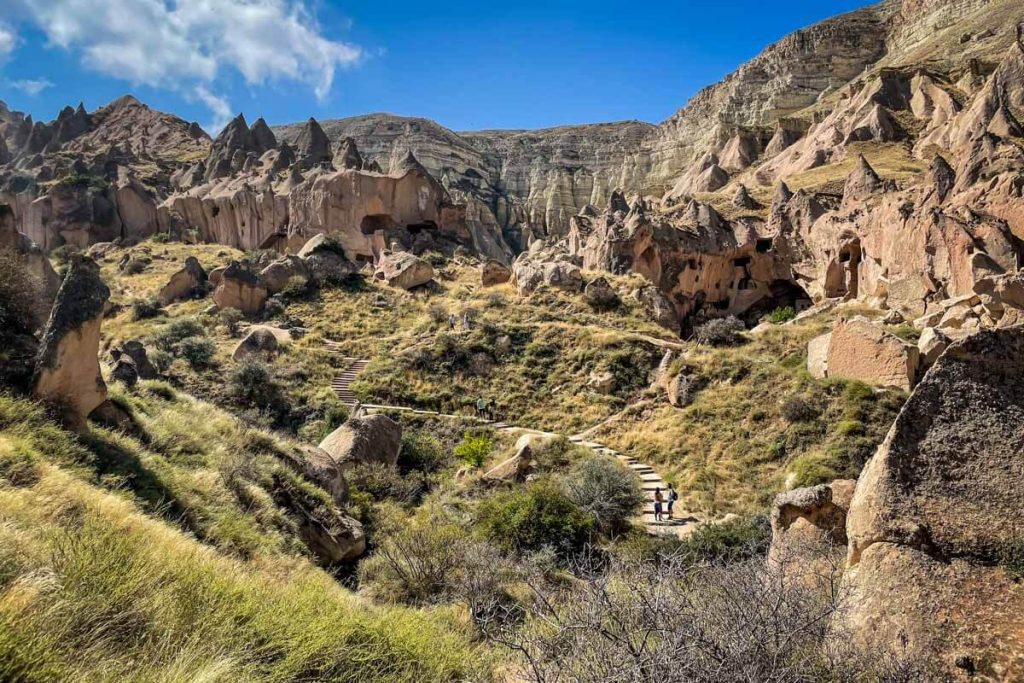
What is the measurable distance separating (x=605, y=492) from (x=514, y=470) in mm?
3056

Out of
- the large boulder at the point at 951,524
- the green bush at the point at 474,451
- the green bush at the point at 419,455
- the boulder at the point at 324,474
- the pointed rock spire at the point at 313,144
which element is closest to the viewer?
the large boulder at the point at 951,524

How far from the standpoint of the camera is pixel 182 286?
33.7 metres

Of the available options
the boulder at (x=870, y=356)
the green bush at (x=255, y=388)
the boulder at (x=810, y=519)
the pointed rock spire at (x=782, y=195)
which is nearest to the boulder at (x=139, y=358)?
the green bush at (x=255, y=388)

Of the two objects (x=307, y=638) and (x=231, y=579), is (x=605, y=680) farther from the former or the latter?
(x=231, y=579)

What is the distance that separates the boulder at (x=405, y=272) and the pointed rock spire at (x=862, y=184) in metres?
26.3

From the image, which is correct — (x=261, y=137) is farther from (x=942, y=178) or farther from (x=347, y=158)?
(x=942, y=178)

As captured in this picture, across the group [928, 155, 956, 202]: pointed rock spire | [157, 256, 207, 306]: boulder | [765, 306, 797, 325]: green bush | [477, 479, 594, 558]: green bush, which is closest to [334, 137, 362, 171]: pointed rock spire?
[157, 256, 207, 306]: boulder

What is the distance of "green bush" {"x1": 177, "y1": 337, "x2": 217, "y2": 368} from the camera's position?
2404 cm

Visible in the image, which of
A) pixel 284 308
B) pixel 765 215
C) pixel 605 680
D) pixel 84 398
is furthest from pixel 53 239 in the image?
pixel 605 680

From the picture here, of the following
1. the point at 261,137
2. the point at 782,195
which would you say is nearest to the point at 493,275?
the point at 782,195

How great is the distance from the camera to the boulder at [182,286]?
33.3 meters

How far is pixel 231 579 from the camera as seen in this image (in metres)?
4.38

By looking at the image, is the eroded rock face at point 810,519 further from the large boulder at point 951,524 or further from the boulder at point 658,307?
the boulder at point 658,307

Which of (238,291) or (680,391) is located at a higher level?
(238,291)
